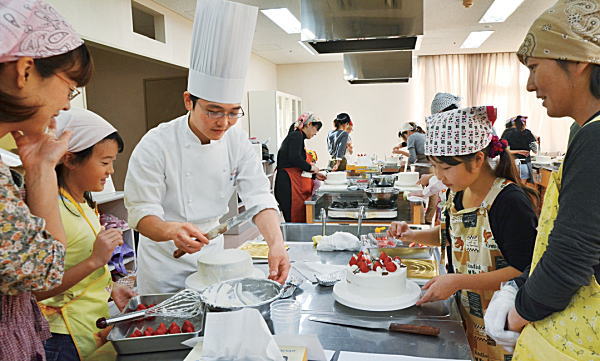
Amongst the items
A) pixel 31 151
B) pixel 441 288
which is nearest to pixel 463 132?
pixel 441 288

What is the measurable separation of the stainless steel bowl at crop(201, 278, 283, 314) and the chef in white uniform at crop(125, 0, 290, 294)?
0.20 metres

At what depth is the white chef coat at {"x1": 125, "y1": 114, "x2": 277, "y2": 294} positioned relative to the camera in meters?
1.47

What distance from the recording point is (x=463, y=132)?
1.42 meters

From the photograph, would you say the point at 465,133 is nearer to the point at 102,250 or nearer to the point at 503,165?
the point at 503,165

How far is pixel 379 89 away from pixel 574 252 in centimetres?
838

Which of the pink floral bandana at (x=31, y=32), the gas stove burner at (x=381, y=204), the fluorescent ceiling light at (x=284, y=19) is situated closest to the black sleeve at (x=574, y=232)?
the pink floral bandana at (x=31, y=32)

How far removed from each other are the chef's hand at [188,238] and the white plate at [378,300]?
43 cm

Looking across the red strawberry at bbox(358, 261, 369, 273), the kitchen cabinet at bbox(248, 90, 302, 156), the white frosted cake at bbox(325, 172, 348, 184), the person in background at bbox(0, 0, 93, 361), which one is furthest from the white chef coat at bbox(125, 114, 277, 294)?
the kitchen cabinet at bbox(248, 90, 302, 156)

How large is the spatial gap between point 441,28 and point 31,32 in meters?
6.22

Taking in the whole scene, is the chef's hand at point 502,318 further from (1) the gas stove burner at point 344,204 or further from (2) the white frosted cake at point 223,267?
(1) the gas stove burner at point 344,204

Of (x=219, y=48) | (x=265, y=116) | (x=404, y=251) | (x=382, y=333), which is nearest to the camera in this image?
(x=382, y=333)

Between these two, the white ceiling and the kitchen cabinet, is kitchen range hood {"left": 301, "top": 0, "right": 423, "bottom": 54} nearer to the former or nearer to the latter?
the white ceiling

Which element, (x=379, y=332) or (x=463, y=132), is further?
(x=463, y=132)

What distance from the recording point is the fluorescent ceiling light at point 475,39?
21.3 feet
